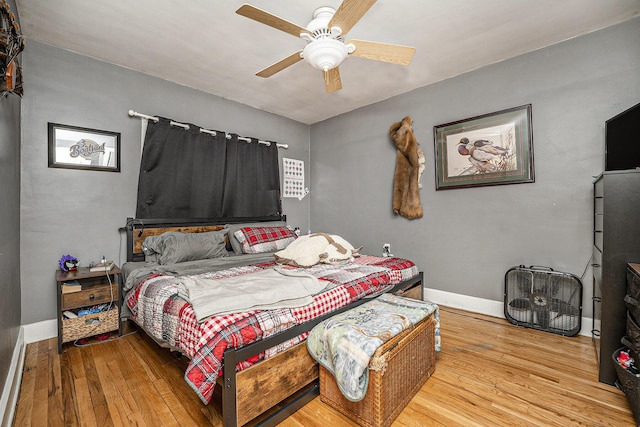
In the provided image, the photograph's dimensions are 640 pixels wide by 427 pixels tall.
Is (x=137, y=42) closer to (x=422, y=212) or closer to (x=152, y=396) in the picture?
(x=152, y=396)

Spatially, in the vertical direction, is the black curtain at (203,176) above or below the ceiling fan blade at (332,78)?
below

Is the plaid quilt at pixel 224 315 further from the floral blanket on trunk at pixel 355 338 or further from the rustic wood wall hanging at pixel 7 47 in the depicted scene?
the rustic wood wall hanging at pixel 7 47

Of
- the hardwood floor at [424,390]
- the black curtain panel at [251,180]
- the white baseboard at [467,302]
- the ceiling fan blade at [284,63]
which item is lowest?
the hardwood floor at [424,390]

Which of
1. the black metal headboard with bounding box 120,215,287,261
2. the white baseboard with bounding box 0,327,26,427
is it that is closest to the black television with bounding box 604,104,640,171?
the black metal headboard with bounding box 120,215,287,261

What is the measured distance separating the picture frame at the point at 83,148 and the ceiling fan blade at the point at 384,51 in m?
2.51

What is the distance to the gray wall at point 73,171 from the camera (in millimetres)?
2428

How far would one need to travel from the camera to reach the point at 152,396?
1.69 metres

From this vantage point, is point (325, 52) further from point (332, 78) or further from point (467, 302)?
point (467, 302)

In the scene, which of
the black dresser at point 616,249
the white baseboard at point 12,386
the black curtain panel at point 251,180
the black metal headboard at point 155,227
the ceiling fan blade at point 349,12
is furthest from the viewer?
the black curtain panel at point 251,180

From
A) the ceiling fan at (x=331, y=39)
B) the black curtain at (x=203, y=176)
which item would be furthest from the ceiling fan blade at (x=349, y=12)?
the black curtain at (x=203, y=176)

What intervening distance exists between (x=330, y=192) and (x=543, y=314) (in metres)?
2.99

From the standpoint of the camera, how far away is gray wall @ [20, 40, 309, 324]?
2.43 m

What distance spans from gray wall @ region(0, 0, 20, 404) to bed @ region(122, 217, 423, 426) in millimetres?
672

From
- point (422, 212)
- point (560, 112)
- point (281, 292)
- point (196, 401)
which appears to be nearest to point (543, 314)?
point (422, 212)
